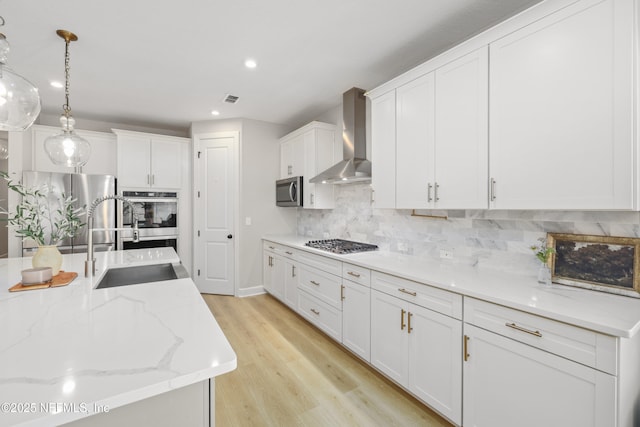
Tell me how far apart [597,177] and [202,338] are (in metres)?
1.81

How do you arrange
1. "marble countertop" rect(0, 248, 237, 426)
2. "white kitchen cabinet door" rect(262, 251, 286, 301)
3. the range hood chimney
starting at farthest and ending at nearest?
→ 1. "white kitchen cabinet door" rect(262, 251, 286, 301)
2. the range hood chimney
3. "marble countertop" rect(0, 248, 237, 426)

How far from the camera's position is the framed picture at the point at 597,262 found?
141 centimetres

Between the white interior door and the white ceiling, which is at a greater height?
the white ceiling

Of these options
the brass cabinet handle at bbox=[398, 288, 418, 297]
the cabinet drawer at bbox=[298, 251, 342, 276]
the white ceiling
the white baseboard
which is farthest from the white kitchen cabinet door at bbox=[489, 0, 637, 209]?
the white baseboard

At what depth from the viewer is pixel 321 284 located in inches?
112

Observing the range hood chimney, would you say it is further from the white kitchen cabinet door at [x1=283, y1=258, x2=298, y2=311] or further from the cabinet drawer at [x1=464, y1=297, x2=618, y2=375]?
the cabinet drawer at [x1=464, y1=297, x2=618, y2=375]

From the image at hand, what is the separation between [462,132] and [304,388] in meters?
2.15

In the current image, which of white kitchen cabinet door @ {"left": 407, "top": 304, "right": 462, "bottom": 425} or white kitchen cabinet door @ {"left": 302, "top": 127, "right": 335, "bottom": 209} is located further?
white kitchen cabinet door @ {"left": 302, "top": 127, "right": 335, "bottom": 209}

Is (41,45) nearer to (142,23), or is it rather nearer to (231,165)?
(142,23)

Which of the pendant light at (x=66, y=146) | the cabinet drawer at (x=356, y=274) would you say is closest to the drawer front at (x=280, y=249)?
the cabinet drawer at (x=356, y=274)

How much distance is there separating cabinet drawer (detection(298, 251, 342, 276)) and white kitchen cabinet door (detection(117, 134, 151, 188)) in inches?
104

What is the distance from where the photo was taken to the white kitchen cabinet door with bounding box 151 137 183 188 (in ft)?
13.6

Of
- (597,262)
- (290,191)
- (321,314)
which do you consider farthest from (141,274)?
(597,262)

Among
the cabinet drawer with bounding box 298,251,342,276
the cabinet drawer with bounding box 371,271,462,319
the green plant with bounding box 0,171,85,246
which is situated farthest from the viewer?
the cabinet drawer with bounding box 298,251,342,276
